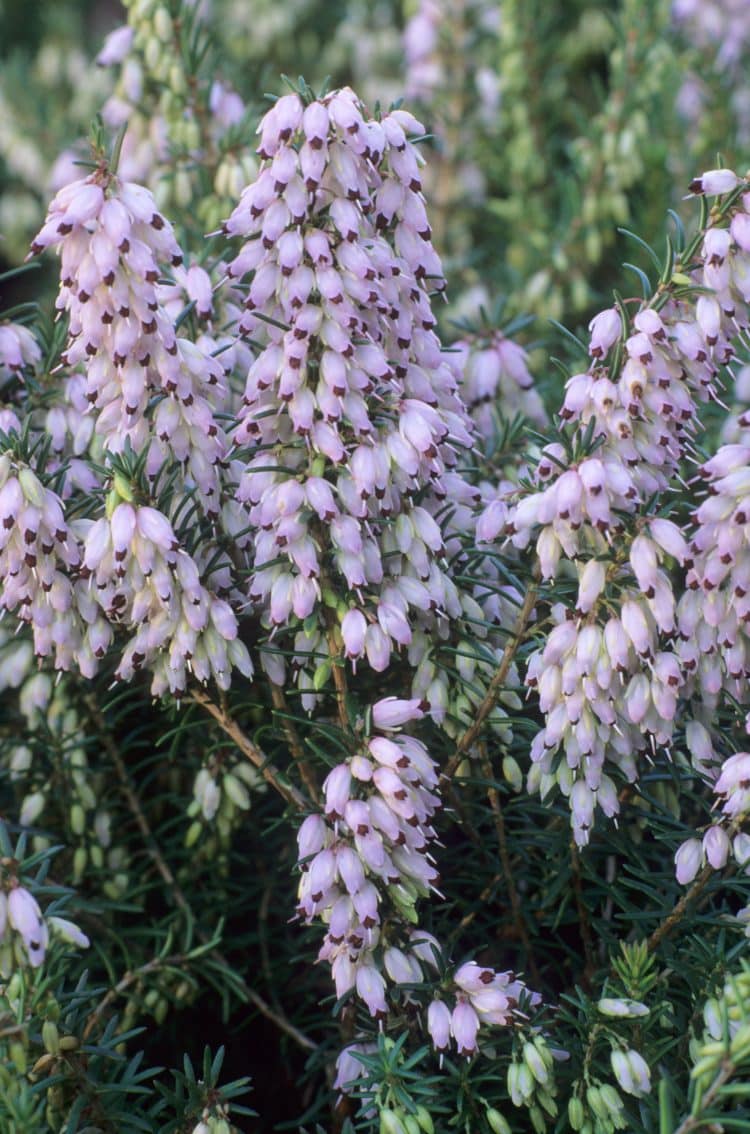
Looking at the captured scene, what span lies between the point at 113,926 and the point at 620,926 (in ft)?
4.08

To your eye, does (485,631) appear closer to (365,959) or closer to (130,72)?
(365,959)

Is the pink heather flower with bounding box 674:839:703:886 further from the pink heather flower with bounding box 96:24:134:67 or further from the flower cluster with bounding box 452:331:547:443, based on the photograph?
the pink heather flower with bounding box 96:24:134:67

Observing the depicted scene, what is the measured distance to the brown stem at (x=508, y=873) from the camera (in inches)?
109

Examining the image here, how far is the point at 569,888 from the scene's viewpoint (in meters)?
2.85

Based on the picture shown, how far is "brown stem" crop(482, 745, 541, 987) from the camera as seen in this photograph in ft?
9.12

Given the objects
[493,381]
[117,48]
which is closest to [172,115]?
[117,48]

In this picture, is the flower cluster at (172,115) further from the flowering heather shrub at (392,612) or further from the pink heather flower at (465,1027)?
the pink heather flower at (465,1027)

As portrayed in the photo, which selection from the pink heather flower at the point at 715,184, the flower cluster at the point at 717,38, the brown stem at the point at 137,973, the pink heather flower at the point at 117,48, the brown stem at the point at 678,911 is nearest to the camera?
the pink heather flower at the point at 715,184

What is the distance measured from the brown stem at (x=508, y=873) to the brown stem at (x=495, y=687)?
5.2 inches

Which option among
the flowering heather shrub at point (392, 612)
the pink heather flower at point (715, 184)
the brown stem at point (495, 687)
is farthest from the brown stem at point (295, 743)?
the pink heather flower at point (715, 184)

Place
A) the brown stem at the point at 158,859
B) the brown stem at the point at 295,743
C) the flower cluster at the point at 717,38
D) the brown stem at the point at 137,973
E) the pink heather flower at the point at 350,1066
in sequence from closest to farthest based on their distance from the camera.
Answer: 1. the pink heather flower at the point at 350,1066
2. the brown stem at the point at 295,743
3. the brown stem at the point at 137,973
4. the brown stem at the point at 158,859
5. the flower cluster at the point at 717,38

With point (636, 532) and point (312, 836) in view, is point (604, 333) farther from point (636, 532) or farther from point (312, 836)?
point (312, 836)

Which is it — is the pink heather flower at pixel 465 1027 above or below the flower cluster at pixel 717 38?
below

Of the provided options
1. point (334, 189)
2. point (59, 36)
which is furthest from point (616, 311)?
point (59, 36)
